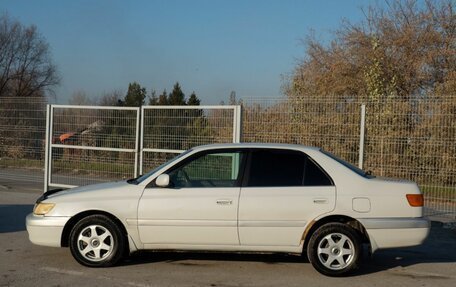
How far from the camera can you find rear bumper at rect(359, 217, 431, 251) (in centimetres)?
628

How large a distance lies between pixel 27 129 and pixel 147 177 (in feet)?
29.5

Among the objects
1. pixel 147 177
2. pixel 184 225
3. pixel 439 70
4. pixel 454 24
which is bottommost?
pixel 184 225

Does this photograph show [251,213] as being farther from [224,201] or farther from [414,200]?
[414,200]

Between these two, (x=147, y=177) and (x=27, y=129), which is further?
(x=27, y=129)

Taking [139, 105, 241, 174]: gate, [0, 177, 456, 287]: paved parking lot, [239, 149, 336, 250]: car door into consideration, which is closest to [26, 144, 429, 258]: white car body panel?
[239, 149, 336, 250]: car door

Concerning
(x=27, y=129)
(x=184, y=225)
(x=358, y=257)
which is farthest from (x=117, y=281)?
(x=27, y=129)

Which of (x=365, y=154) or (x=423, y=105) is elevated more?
(x=423, y=105)

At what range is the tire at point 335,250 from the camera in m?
6.31

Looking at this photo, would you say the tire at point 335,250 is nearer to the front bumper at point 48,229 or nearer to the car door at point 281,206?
the car door at point 281,206

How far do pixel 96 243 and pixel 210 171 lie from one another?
1.65 meters

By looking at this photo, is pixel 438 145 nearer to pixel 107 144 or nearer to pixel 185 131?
pixel 185 131

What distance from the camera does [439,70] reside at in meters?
19.4

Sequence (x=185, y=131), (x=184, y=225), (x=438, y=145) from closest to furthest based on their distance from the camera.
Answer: (x=184, y=225) → (x=438, y=145) → (x=185, y=131)

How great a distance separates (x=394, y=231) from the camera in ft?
20.6
